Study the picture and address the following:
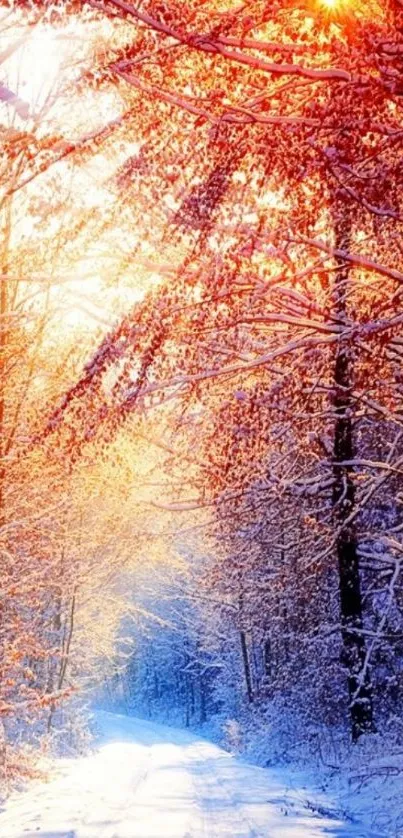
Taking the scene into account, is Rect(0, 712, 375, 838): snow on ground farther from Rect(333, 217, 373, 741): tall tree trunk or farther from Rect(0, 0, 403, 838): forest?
Rect(333, 217, 373, 741): tall tree trunk

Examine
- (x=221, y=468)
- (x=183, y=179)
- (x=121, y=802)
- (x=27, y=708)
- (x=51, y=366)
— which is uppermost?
(x=51, y=366)

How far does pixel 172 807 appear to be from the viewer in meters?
13.6

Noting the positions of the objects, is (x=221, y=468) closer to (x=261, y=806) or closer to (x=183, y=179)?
(x=183, y=179)

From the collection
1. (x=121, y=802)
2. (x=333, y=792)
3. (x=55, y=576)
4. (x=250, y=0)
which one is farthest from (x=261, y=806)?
(x=55, y=576)

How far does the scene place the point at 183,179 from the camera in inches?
245

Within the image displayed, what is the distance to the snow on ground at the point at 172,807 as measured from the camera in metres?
10.6

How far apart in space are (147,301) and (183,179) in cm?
96

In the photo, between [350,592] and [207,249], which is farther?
[350,592]

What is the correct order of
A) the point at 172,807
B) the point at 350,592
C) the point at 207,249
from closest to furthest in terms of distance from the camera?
the point at 207,249, the point at 172,807, the point at 350,592

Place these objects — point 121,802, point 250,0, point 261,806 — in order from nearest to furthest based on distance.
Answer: point 250,0 → point 261,806 → point 121,802

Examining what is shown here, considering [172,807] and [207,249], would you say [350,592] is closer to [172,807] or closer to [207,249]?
[172,807]

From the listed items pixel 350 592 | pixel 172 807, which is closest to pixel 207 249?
pixel 172 807

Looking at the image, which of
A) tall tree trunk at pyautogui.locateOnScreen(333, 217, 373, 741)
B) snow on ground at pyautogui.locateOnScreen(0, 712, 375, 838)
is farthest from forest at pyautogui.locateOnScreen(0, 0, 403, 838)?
snow on ground at pyautogui.locateOnScreen(0, 712, 375, 838)

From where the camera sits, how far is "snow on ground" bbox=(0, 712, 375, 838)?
10.6m
